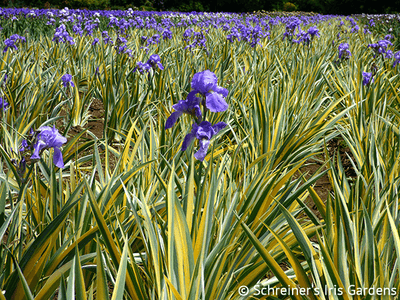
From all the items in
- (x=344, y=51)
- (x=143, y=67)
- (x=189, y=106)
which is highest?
(x=344, y=51)

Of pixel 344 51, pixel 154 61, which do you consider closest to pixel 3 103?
pixel 154 61

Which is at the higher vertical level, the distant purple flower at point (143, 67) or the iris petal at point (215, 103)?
the distant purple flower at point (143, 67)

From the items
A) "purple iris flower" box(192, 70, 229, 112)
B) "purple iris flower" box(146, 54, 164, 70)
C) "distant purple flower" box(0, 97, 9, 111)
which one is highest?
"purple iris flower" box(146, 54, 164, 70)

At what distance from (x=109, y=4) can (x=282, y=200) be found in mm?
26896

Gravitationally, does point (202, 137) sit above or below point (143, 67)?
below

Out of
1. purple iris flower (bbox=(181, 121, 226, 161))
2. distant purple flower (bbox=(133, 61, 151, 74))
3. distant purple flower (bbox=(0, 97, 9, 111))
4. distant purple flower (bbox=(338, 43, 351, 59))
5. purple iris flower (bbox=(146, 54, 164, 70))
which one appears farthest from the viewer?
distant purple flower (bbox=(338, 43, 351, 59))

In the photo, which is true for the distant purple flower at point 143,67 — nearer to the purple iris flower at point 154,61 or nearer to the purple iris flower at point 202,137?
the purple iris flower at point 154,61

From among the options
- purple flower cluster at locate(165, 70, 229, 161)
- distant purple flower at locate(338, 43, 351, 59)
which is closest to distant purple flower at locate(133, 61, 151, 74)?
purple flower cluster at locate(165, 70, 229, 161)

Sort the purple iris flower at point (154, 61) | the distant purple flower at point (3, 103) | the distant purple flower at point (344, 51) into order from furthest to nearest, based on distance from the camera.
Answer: the distant purple flower at point (344, 51) → the purple iris flower at point (154, 61) → the distant purple flower at point (3, 103)

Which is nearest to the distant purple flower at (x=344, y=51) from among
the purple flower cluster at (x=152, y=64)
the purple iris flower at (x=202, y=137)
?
the purple flower cluster at (x=152, y=64)

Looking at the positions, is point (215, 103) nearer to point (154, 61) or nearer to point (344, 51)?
point (154, 61)

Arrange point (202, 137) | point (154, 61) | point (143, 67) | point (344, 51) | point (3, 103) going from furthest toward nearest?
point (344, 51) < point (143, 67) < point (154, 61) < point (3, 103) < point (202, 137)

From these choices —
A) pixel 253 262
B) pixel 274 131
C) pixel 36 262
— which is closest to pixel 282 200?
pixel 253 262

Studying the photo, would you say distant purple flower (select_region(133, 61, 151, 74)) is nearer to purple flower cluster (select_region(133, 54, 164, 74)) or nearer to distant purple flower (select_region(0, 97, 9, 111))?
purple flower cluster (select_region(133, 54, 164, 74))
